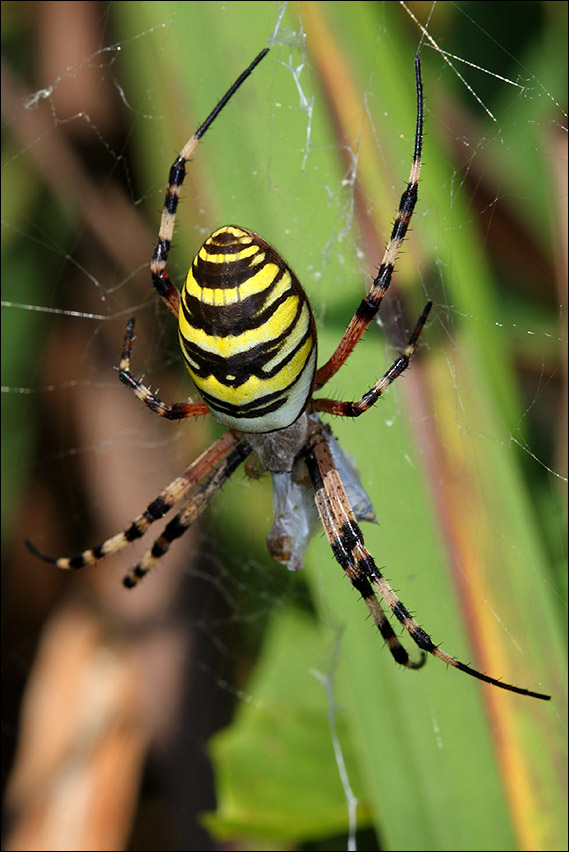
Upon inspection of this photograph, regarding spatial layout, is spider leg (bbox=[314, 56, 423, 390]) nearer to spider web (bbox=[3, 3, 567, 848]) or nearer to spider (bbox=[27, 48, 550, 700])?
spider (bbox=[27, 48, 550, 700])

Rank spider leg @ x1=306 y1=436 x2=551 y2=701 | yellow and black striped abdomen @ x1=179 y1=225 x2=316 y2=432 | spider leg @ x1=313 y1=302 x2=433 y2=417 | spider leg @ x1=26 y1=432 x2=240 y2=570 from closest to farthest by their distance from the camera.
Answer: yellow and black striped abdomen @ x1=179 y1=225 x2=316 y2=432
spider leg @ x1=313 y1=302 x2=433 y2=417
spider leg @ x1=306 y1=436 x2=551 y2=701
spider leg @ x1=26 y1=432 x2=240 y2=570

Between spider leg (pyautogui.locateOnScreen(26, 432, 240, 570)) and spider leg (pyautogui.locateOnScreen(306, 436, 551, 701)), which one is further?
spider leg (pyautogui.locateOnScreen(26, 432, 240, 570))

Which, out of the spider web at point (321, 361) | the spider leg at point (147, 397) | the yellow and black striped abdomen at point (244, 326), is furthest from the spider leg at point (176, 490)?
the yellow and black striped abdomen at point (244, 326)

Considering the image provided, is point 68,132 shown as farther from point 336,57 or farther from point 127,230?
point 336,57

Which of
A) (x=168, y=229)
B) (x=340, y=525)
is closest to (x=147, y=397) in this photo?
(x=168, y=229)

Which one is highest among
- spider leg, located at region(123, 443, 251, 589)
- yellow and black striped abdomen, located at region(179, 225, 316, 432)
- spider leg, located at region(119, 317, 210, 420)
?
yellow and black striped abdomen, located at region(179, 225, 316, 432)

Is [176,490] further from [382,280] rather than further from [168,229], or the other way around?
[382,280]

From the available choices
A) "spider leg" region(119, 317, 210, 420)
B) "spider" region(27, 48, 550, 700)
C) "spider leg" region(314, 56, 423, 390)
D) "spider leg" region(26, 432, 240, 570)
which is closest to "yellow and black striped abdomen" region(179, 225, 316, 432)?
"spider" region(27, 48, 550, 700)

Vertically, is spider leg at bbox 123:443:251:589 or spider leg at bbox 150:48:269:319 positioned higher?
spider leg at bbox 150:48:269:319
